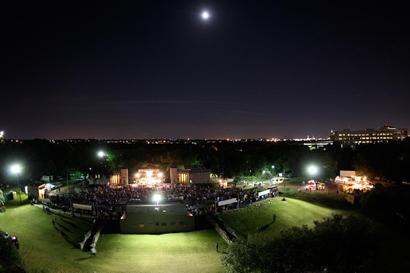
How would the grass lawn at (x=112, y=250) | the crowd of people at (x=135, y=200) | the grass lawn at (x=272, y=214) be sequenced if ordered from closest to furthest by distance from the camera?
1. the grass lawn at (x=112, y=250)
2. the grass lawn at (x=272, y=214)
3. the crowd of people at (x=135, y=200)

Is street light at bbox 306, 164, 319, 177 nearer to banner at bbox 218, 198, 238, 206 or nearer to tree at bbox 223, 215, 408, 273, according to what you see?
banner at bbox 218, 198, 238, 206

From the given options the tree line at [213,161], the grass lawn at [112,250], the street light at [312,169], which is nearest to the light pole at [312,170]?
the street light at [312,169]

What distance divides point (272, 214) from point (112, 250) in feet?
57.3

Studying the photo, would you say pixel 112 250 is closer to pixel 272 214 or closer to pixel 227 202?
pixel 227 202

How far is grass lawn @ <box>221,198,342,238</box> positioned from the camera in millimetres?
37219

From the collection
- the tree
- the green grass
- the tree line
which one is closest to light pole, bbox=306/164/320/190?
the tree line

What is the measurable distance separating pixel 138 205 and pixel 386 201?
99.2 feet

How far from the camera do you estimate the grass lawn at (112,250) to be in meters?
25.7

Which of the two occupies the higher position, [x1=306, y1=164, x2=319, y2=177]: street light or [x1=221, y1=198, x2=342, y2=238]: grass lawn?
[x1=306, y1=164, x2=319, y2=177]: street light

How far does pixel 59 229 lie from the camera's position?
1312 inches

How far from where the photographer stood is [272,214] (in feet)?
134

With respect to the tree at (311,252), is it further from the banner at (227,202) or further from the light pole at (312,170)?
the light pole at (312,170)

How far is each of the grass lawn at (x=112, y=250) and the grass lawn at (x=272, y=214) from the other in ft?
11.8

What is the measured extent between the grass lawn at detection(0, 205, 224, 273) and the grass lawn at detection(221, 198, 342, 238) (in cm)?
359
